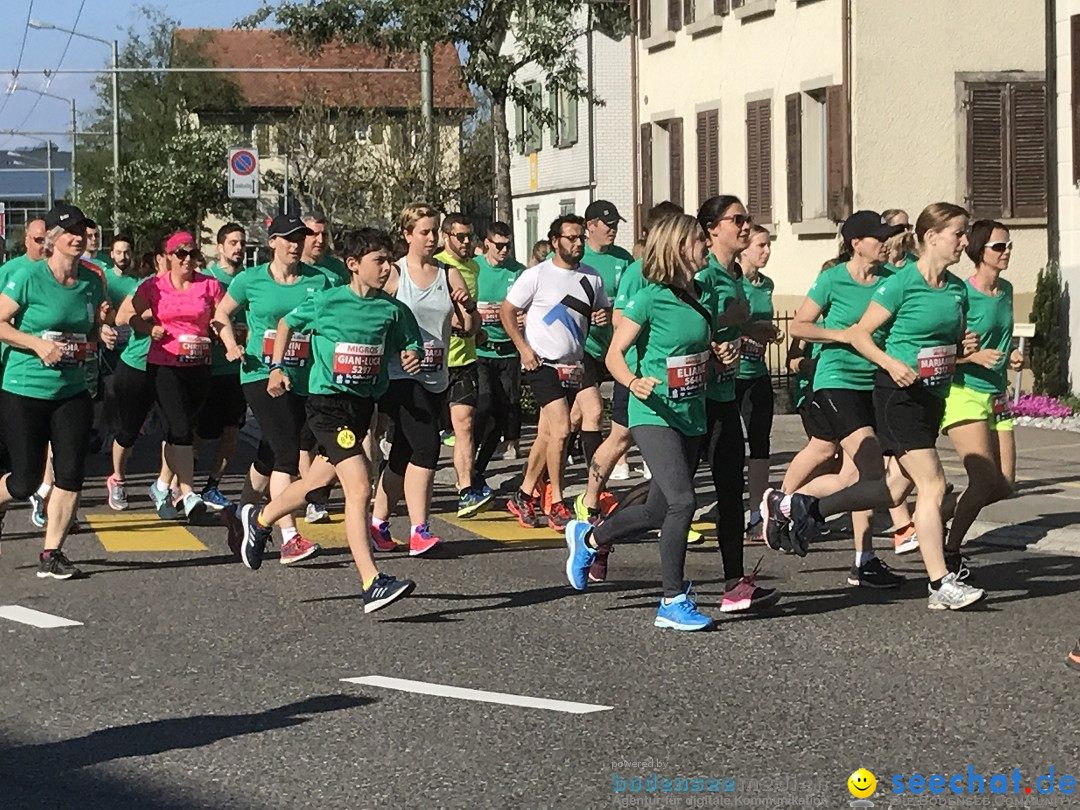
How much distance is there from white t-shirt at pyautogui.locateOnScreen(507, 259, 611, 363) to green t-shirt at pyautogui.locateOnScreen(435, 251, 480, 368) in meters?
1.12

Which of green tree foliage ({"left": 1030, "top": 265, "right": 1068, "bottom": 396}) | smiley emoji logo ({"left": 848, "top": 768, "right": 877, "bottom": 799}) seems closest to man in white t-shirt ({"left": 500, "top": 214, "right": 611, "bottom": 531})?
smiley emoji logo ({"left": 848, "top": 768, "right": 877, "bottom": 799})

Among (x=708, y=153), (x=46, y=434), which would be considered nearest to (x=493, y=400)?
(x=46, y=434)

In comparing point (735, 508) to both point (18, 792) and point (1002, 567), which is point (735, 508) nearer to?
point (1002, 567)

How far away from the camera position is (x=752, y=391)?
12555 mm

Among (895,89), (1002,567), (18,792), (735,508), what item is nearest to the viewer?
(18,792)

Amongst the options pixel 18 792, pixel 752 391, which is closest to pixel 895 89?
pixel 752 391

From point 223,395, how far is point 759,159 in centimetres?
1644

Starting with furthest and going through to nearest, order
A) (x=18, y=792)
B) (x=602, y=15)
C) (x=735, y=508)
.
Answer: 1. (x=602, y=15)
2. (x=735, y=508)
3. (x=18, y=792)

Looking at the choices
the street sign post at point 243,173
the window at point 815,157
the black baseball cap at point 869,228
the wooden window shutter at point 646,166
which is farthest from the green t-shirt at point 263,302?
the street sign post at point 243,173

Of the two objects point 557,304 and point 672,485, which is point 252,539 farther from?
point 557,304

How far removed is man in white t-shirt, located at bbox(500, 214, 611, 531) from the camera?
43.1 ft

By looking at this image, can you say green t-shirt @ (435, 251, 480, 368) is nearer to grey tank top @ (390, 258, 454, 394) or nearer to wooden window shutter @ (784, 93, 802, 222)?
grey tank top @ (390, 258, 454, 394)

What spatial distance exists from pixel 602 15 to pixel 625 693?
34.0m

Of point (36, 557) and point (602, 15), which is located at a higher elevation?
point (602, 15)
